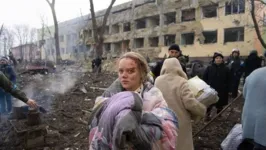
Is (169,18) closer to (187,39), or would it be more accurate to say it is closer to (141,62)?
(187,39)

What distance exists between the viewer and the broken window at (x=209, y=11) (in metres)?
28.6

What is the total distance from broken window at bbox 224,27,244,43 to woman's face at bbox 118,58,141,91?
26.5 m

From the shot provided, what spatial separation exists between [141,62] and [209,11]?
29763 millimetres

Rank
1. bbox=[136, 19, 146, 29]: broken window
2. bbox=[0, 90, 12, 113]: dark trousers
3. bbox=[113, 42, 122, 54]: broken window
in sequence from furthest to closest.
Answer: bbox=[113, 42, 122, 54]: broken window
bbox=[136, 19, 146, 29]: broken window
bbox=[0, 90, 12, 113]: dark trousers

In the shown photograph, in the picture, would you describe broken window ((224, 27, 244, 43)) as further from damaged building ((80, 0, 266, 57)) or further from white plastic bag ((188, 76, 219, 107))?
white plastic bag ((188, 76, 219, 107))

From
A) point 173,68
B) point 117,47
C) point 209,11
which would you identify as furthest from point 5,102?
point 117,47

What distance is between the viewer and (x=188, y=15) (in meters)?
31.4

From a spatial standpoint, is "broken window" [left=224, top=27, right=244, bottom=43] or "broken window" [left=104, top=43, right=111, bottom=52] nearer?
"broken window" [left=224, top=27, right=244, bottom=43]

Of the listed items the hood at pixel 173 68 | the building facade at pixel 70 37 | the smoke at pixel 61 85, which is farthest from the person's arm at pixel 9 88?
the building facade at pixel 70 37

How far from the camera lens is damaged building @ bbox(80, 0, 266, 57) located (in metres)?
25.7

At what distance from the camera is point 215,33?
28266 millimetres

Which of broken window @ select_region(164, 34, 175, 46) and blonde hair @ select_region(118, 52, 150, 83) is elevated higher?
broken window @ select_region(164, 34, 175, 46)

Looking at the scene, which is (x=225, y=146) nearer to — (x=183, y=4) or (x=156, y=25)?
(x=183, y=4)

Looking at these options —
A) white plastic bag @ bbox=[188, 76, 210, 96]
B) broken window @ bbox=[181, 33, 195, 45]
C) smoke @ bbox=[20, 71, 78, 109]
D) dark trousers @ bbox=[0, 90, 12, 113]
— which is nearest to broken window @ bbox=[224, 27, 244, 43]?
broken window @ bbox=[181, 33, 195, 45]
